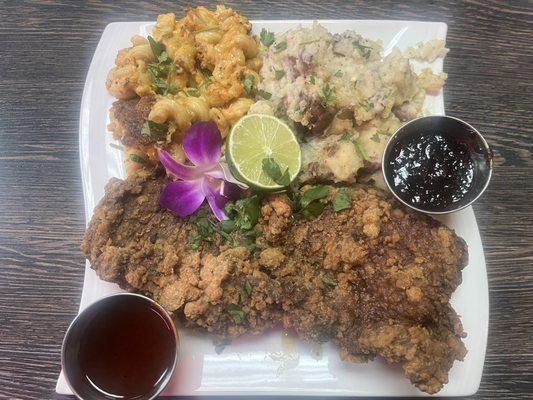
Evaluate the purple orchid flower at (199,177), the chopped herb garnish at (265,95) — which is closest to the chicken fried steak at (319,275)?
the purple orchid flower at (199,177)

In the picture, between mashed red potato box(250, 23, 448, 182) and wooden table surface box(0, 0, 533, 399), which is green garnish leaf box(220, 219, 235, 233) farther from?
wooden table surface box(0, 0, 533, 399)

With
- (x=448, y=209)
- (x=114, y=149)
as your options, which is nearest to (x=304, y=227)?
(x=448, y=209)

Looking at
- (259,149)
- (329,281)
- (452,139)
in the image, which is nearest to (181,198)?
(259,149)

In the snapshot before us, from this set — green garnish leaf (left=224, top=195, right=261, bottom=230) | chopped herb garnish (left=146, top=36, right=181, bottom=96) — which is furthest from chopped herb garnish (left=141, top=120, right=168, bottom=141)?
green garnish leaf (left=224, top=195, right=261, bottom=230)

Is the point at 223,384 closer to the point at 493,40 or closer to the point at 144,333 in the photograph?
the point at 144,333

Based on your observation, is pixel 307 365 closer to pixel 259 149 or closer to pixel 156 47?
pixel 259 149

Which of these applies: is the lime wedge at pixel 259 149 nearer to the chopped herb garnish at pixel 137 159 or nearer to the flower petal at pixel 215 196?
the flower petal at pixel 215 196
